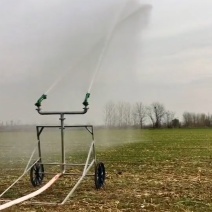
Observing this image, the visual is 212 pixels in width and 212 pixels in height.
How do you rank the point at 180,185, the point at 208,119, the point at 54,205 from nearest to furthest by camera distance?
1. the point at 54,205
2. the point at 180,185
3. the point at 208,119

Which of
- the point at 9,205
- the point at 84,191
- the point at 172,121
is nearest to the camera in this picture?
the point at 9,205

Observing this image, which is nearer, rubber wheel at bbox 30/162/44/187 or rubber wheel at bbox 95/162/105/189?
rubber wheel at bbox 95/162/105/189

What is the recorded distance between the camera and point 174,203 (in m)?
9.90

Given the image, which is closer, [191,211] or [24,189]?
[191,211]

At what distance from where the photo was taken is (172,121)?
144m

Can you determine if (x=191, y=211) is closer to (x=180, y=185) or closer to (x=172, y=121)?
(x=180, y=185)

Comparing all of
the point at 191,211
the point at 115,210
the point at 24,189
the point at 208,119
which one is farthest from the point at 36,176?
the point at 208,119

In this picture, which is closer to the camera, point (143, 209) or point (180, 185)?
point (143, 209)

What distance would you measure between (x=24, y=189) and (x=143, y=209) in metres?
→ 4.13

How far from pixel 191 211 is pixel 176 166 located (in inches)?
326

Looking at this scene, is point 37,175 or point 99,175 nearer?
point 99,175

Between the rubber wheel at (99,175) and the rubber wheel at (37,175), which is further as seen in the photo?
the rubber wheel at (37,175)

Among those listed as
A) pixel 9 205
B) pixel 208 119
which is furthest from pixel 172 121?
pixel 9 205

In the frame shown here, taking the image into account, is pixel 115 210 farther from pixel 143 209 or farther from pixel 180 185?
pixel 180 185
